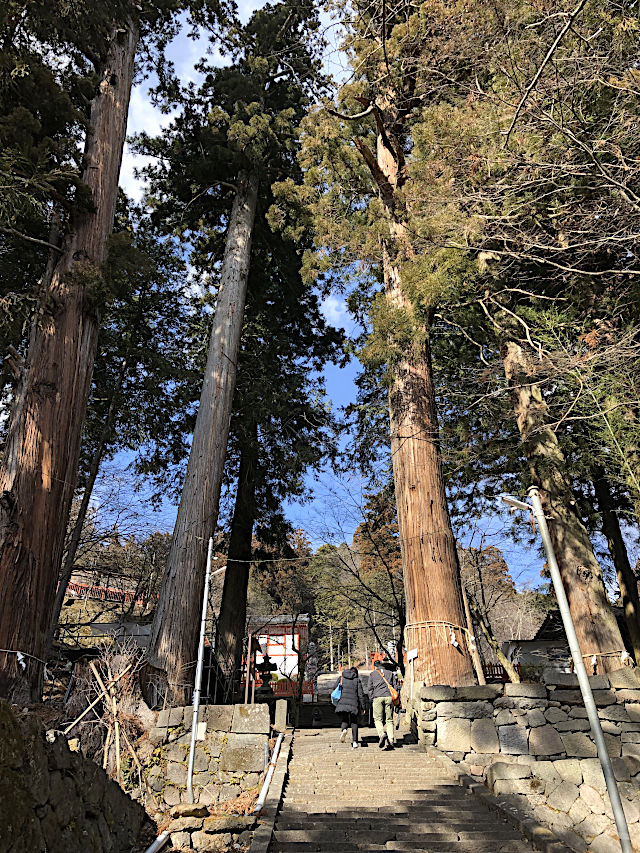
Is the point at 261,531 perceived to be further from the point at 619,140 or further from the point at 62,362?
the point at 619,140

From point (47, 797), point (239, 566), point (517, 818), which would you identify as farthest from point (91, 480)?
point (517, 818)

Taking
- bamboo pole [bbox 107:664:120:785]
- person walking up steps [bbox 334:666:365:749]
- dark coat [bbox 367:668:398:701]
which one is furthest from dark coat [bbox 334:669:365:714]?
bamboo pole [bbox 107:664:120:785]

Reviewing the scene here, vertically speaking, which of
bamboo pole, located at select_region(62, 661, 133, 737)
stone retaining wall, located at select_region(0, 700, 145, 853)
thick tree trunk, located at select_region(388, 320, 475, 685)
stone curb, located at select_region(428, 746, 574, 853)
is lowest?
stone curb, located at select_region(428, 746, 574, 853)

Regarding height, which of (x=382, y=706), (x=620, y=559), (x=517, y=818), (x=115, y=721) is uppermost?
(x=620, y=559)

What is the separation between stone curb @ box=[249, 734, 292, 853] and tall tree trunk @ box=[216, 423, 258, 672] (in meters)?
4.82

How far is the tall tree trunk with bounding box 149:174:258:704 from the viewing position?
809 cm

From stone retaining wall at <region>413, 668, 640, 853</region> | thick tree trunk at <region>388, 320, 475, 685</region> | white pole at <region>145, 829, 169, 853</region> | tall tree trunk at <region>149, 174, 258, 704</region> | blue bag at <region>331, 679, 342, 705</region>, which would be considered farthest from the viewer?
blue bag at <region>331, 679, 342, 705</region>

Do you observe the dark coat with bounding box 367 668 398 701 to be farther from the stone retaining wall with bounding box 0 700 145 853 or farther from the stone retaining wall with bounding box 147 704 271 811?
the stone retaining wall with bounding box 0 700 145 853

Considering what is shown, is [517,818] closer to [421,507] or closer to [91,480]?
[421,507]

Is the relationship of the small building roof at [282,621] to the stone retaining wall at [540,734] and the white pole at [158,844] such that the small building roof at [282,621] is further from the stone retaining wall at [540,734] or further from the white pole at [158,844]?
the white pole at [158,844]

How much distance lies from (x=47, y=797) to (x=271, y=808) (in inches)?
118

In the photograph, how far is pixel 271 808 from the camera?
5.08 metres

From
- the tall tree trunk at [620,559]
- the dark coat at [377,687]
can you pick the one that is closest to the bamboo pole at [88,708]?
the dark coat at [377,687]

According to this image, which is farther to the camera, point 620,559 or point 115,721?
point 620,559
